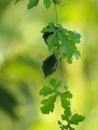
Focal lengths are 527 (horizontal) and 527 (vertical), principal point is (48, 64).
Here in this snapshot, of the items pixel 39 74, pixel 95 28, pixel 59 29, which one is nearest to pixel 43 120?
pixel 39 74

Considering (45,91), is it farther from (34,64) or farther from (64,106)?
(34,64)

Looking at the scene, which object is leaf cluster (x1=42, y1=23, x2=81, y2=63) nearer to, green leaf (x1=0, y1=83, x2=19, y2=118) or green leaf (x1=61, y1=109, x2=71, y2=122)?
green leaf (x1=61, y1=109, x2=71, y2=122)

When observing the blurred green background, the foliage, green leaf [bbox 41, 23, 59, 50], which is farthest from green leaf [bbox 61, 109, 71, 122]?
the blurred green background

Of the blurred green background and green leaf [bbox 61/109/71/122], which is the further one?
the blurred green background

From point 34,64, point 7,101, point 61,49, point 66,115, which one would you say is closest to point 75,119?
point 66,115

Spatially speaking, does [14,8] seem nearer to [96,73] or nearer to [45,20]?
[45,20]

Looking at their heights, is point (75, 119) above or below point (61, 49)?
below

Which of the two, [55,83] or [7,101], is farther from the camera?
[7,101]

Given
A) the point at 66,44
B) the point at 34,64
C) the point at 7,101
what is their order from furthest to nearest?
the point at 34,64 < the point at 7,101 < the point at 66,44

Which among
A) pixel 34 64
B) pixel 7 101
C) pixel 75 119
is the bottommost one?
pixel 75 119
